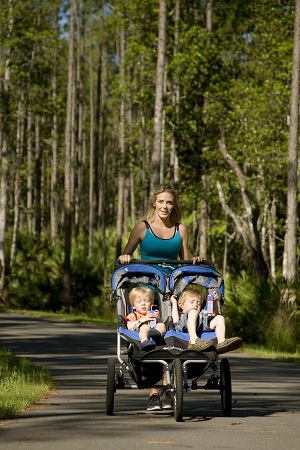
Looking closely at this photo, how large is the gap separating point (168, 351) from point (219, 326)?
592 mm

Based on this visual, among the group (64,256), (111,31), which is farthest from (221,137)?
(111,31)

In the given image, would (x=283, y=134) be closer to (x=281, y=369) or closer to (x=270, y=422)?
(x=281, y=369)

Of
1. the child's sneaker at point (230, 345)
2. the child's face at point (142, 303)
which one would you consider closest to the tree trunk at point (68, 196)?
the child's face at point (142, 303)

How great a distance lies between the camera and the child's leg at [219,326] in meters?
10.3

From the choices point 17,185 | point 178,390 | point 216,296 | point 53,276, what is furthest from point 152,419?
point 17,185

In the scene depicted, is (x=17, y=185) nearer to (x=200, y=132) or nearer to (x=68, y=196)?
(x=68, y=196)

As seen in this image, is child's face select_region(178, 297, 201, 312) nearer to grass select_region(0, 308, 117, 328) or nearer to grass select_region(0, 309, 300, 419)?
grass select_region(0, 309, 300, 419)

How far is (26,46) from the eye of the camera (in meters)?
48.0

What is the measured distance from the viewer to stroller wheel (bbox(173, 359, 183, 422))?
9734 mm

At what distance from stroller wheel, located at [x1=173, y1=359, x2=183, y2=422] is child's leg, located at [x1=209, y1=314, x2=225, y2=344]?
1.86 ft

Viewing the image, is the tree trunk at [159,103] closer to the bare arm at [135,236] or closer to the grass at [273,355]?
the grass at [273,355]

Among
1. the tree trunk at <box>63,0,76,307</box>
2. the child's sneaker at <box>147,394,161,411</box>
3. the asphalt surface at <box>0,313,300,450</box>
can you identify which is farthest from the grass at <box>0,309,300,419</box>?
the tree trunk at <box>63,0,76,307</box>

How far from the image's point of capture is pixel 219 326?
1041cm

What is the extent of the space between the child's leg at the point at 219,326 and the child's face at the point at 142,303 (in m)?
0.59
